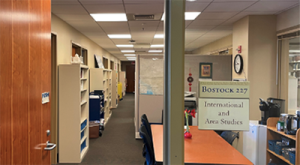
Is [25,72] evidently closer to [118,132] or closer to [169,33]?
[169,33]

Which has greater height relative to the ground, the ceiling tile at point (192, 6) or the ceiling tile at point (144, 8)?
the ceiling tile at point (144, 8)

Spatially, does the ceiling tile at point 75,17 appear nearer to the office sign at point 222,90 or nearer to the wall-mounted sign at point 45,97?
the wall-mounted sign at point 45,97

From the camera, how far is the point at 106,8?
3.40 meters

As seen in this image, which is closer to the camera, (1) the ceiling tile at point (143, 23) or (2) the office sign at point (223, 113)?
(2) the office sign at point (223, 113)

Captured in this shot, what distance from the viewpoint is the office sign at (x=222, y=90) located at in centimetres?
85

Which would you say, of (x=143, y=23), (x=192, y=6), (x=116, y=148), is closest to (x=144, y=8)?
(x=143, y=23)

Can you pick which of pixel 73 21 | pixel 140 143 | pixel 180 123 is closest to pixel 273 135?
pixel 180 123

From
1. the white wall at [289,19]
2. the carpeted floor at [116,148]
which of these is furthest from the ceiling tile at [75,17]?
the white wall at [289,19]

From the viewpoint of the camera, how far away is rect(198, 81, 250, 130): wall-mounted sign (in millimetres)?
854

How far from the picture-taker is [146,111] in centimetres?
501

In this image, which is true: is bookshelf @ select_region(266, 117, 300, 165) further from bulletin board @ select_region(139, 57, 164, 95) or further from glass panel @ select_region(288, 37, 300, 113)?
bulletin board @ select_region(139, 57, 164, 95)

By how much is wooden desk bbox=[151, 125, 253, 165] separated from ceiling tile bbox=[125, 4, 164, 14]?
1940mm

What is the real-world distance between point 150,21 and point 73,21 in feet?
5.10

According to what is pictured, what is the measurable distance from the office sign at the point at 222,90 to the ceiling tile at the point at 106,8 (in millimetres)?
2761
